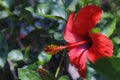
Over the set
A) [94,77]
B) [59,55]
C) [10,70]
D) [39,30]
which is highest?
[94,77]

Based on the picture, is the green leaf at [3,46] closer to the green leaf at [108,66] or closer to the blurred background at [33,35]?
the blurred background at [33,35]

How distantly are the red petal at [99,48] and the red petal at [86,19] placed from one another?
0.13ft

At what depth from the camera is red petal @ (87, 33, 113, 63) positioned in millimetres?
1089

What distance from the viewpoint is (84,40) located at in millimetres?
1290

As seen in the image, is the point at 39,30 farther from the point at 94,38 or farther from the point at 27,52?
the point at 94,38

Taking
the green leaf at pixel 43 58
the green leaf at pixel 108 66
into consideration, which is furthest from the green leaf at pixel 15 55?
the green leaf at pixel 108 66

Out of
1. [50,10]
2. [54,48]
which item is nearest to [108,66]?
[54,48]

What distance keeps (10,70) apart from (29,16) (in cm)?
36

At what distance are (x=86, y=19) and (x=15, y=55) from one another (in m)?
0.63

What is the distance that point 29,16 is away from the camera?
5.54 ft

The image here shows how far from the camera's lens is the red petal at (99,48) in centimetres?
109

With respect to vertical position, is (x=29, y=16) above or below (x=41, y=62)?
above

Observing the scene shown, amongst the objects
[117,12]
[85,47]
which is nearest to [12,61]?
[85,47]

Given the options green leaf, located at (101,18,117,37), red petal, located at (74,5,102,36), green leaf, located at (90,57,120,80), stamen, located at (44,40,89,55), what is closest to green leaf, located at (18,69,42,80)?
stamen, located at (44,40,89,55)
